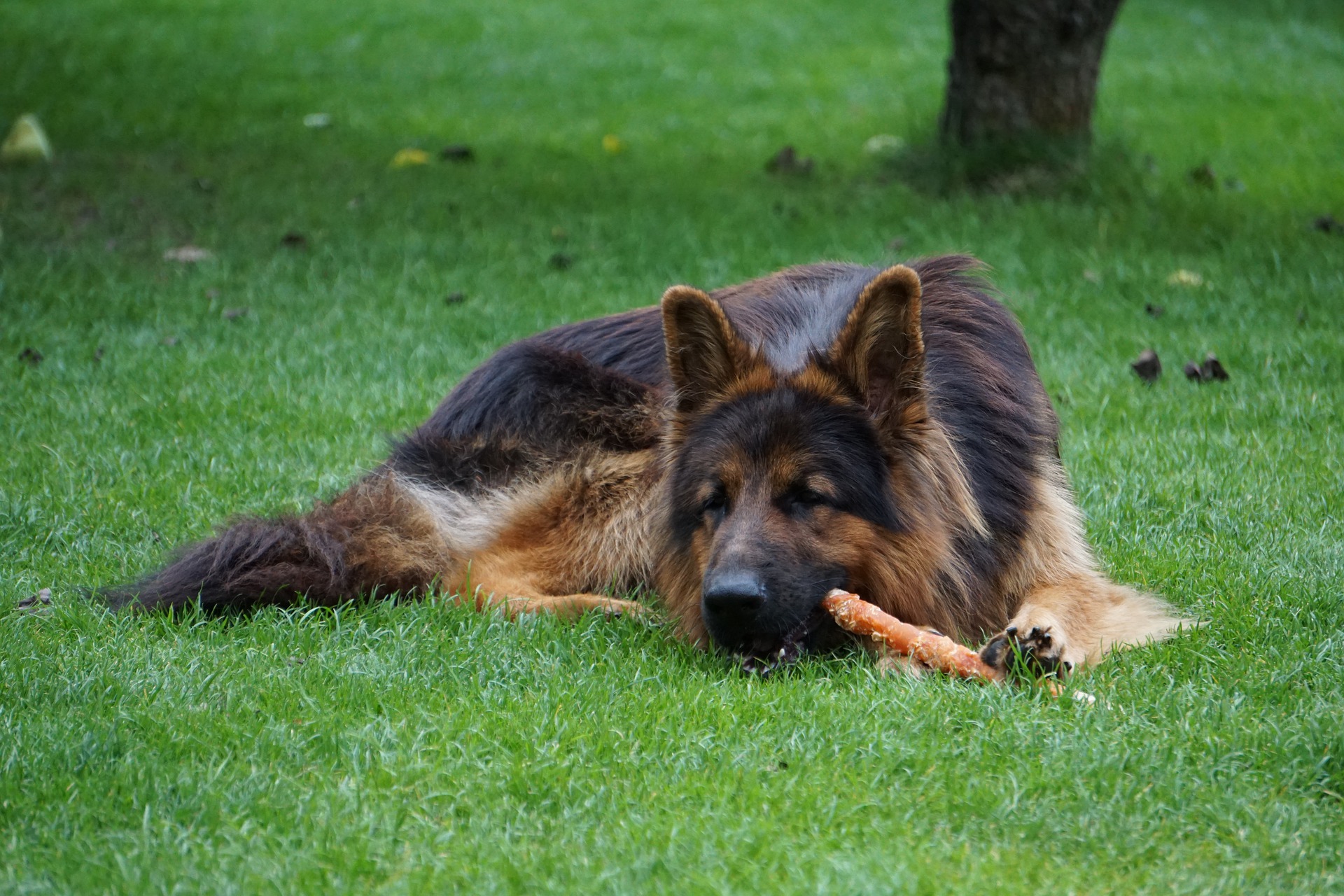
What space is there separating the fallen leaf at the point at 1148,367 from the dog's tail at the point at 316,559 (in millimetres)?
4584

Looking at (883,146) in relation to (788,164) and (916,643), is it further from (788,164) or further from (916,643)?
(916,643)

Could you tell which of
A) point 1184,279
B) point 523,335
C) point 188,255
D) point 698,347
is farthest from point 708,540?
point 188,255

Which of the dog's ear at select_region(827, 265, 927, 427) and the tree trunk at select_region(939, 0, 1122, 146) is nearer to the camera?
the dog's ear at select_region(827, 265, 927, 427)

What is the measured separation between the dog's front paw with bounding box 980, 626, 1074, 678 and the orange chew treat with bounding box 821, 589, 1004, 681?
47 mm

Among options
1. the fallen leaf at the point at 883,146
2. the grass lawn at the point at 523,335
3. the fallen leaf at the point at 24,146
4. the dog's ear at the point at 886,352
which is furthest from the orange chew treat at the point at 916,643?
the fallen leaf at the point at 24,146

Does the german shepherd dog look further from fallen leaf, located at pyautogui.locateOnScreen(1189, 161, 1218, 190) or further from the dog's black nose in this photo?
fallen leaf, located at pyautogui.locateOnScreen(1189, 161, 1218, 190)

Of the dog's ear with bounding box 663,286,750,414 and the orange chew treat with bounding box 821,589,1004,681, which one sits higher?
the dog's ear with bounding box 663,286,750,414

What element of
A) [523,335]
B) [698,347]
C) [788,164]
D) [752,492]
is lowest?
[523,335]

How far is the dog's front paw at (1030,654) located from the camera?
167 inches

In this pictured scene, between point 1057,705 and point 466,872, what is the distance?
1891 millimetres

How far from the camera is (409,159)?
13125 millimetres

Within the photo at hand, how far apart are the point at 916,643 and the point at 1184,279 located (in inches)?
247

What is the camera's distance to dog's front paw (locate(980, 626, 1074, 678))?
424 centimetres

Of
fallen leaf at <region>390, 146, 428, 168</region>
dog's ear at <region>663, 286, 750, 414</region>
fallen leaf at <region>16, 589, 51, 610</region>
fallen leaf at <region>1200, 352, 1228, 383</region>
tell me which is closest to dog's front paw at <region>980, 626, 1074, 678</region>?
dog's ear at <region>663, 286, 750, 414</region>
